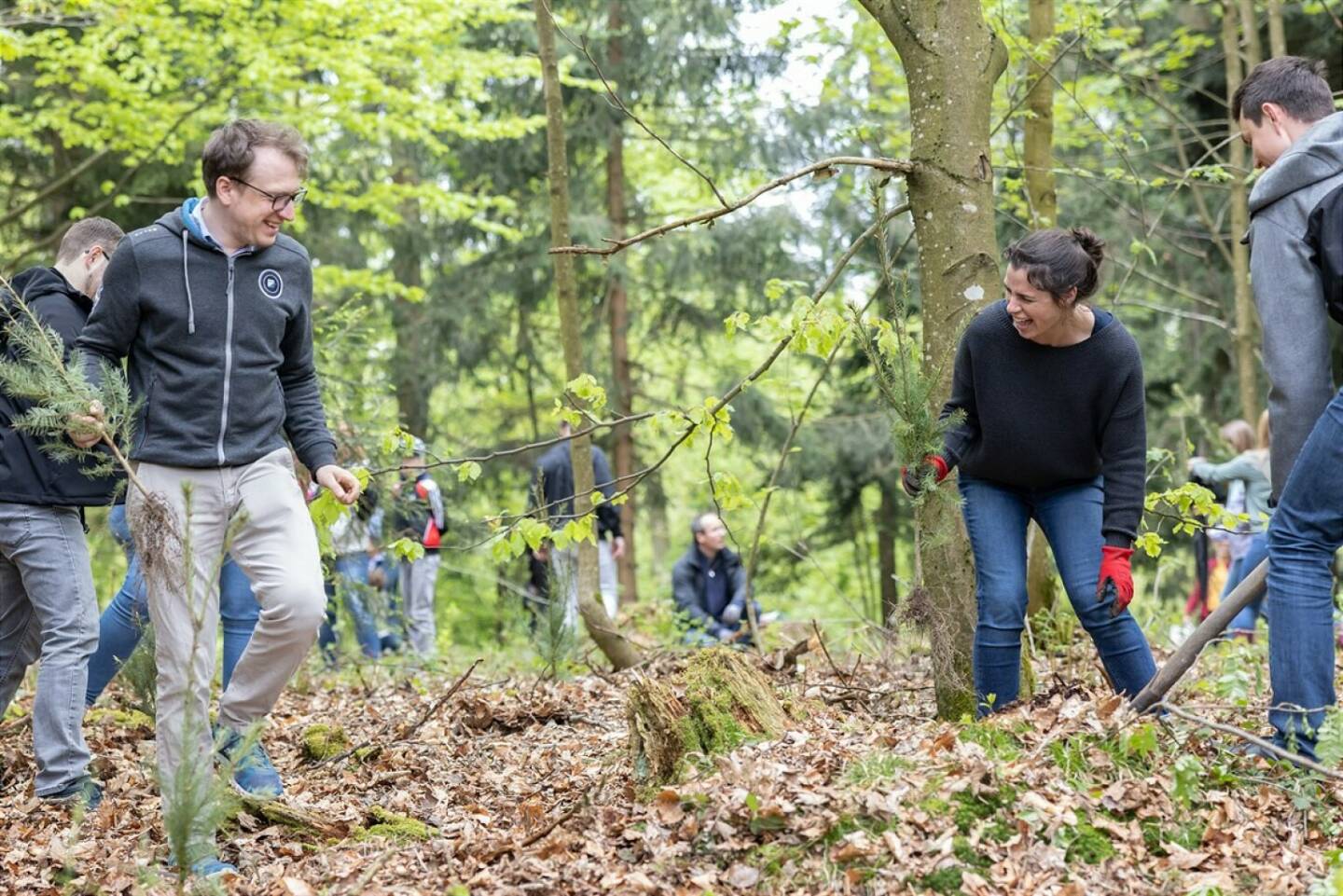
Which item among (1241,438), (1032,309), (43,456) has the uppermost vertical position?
(1032,309)

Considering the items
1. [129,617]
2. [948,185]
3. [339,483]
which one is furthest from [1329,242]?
[129,617]

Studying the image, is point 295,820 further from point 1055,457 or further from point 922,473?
point 1055,457

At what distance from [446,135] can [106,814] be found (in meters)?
13.4

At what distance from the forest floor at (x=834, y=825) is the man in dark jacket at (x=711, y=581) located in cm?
Answer: 555

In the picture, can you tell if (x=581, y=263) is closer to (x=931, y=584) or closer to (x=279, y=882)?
(x=931, y=584)

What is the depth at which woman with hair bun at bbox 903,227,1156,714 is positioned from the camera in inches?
176

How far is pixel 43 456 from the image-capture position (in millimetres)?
4699

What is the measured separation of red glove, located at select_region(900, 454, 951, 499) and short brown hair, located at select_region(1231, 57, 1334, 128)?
149cm

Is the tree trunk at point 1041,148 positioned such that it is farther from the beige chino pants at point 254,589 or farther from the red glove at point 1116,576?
the beige chino pants at point 254,589

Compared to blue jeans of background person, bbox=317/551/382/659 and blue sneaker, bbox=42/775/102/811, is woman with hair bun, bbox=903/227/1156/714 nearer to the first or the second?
blue sneaker, bbox=42/775/102/811

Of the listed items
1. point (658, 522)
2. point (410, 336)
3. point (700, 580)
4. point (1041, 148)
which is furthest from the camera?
point (658, 522)

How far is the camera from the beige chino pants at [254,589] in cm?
403

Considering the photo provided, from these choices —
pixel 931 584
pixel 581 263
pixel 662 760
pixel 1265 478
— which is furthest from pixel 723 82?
pixel 662 760

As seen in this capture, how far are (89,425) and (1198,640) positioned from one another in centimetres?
339
